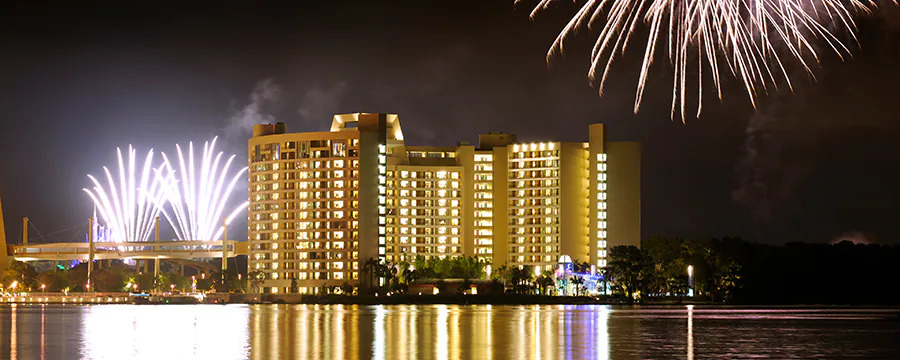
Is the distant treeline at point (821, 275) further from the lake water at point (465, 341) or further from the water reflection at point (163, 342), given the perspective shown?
the water reflection at point (163, 342)

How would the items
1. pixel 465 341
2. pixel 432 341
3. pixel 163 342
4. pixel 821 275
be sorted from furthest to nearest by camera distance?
1. pixel 821 275
2. pixel 465 341
3. pixel 432 341
4. pixel 163 342

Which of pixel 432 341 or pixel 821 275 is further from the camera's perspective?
pixel 821 275

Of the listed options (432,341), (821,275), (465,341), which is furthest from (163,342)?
(821,275)

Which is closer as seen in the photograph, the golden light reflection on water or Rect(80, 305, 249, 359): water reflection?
Rect(80, 305, 249, 359): water reflection

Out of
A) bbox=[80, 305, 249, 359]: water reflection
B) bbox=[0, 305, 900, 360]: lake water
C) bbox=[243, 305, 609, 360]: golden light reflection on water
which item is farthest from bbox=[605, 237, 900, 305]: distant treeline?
bbox=[80, 305, 249, 359]: water reflection

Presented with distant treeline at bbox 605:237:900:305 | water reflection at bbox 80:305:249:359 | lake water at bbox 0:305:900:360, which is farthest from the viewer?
distant treeline at bbox 605:237:900:305

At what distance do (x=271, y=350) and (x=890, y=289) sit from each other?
122834 millimetres

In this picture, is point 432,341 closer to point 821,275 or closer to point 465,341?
point 465,341

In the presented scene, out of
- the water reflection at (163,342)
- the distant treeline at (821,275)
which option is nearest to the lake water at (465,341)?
the water reflection at (163,342)

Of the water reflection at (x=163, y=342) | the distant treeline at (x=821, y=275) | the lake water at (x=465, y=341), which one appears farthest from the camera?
the distant treeline at (x=821, y=275)

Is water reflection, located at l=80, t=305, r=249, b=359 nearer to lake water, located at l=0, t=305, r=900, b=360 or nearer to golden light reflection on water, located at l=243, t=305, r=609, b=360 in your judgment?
lake water, located at l=0, t=305, r=900, b=360

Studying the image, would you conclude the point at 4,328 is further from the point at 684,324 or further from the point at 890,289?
the point at 890,289

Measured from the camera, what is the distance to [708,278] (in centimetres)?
19475

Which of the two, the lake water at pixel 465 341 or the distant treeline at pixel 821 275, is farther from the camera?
the distant treeline at pixel 821 275
